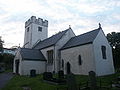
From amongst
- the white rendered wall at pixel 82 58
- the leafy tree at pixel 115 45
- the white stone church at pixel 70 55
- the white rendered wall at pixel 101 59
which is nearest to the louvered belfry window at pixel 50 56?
the white stone church at pixel 70 55

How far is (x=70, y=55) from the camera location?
29.5 meters

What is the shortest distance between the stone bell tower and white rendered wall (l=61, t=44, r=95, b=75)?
17581 millimetres

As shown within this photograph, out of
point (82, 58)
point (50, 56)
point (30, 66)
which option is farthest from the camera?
point (50, 56)

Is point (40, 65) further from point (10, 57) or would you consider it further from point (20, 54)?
point (10, 57)

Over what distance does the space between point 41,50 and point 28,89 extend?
22635 millimetres

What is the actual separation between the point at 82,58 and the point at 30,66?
1243 centimetres

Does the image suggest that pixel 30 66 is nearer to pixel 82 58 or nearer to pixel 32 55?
pixel 32 55

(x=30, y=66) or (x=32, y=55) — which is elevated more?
(x=32, y=55)

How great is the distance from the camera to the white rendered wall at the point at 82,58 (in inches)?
992

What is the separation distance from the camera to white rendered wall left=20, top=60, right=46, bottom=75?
32.2 metres

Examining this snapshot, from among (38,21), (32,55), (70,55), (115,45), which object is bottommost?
(70,55)

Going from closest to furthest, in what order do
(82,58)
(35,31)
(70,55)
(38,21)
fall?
1. (82,58)
2. (70,55)
3. (35,31)
4. (38,21)

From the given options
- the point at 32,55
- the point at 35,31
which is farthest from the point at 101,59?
the point at 35,31

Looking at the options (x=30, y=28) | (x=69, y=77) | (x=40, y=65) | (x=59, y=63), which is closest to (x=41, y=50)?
(x=40, y=65)
